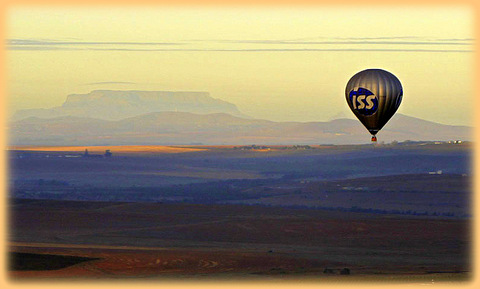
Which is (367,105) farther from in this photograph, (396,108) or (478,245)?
(478,245)

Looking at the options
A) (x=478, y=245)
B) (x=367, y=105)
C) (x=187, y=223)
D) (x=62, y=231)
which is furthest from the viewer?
(x=187, y=223)

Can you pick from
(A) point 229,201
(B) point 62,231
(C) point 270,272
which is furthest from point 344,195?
(C) point 270,272

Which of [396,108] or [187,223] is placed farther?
[187,223]

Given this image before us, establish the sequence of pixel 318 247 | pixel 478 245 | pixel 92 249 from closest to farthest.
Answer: pixel 478 245, pixel 92 249, pixel 318 247

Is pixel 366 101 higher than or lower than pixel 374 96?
lower

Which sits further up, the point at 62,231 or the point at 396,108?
the point at 396,108
